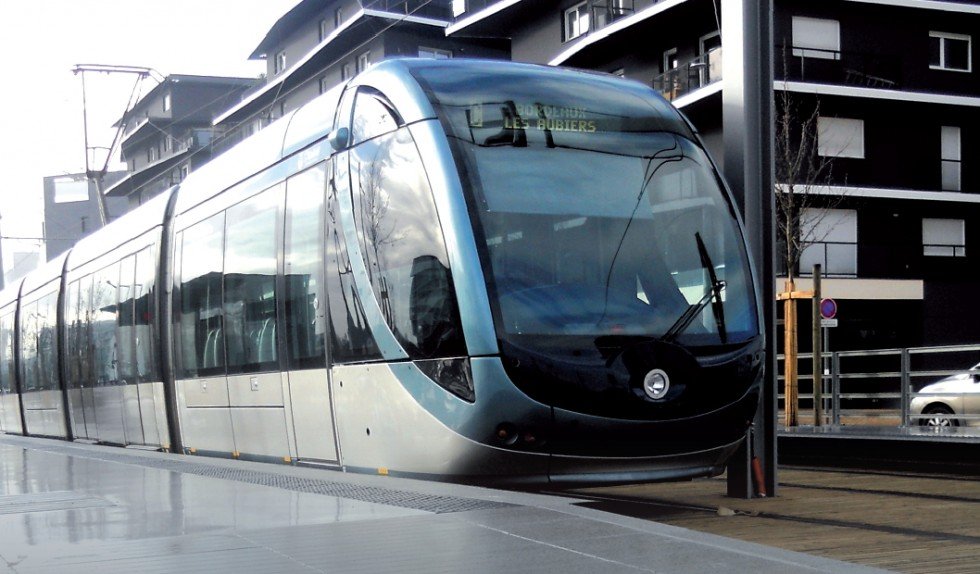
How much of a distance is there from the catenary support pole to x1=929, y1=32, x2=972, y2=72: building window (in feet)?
98.0

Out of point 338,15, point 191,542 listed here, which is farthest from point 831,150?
point 191,542

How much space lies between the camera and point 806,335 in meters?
39.0

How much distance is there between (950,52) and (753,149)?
31015mm

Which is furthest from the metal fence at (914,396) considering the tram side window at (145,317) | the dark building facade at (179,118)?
the dark building facade at (179,118)

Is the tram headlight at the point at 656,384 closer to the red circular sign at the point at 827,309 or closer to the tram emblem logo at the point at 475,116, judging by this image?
the tram emblem logo at the point at 475,116

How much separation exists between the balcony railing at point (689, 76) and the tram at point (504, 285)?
25208mm

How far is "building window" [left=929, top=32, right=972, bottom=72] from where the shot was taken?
3903cm

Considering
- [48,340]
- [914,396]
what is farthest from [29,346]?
[914,396]

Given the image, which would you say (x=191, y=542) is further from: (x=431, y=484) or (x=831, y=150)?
(x=831, y=150)

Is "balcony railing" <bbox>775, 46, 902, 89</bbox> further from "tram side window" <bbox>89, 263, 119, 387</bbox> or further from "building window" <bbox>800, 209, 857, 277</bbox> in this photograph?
"tram side window" <bbox>89, 263, 119, 387</bbox>

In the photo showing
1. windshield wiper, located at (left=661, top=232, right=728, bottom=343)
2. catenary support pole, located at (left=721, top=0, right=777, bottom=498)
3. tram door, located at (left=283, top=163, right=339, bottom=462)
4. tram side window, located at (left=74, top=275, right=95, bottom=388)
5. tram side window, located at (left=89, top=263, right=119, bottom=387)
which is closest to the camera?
windshield wiper, located at (left=661, top=232, right=728, bottom=343)

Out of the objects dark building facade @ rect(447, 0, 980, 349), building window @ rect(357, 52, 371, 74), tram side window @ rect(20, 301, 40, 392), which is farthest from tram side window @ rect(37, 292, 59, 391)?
building window @ rect(357, 52, 371, 74)

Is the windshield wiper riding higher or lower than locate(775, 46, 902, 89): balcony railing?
lower

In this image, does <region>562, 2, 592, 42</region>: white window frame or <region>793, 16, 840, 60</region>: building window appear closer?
<region>793, 16, 840, 60</region>: building window
